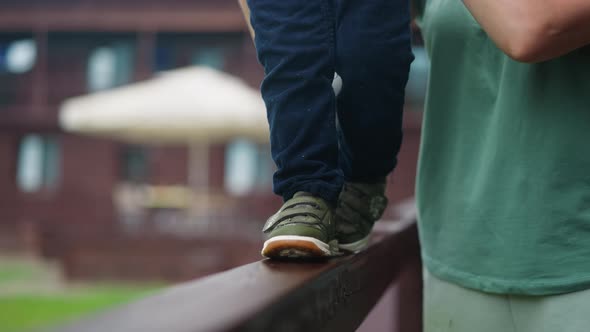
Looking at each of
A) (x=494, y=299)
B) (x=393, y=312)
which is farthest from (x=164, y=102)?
(x=494, y=299)

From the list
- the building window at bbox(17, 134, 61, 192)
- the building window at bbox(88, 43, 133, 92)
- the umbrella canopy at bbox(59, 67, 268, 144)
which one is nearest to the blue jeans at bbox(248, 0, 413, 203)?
the umbrella canopy at bbox(59, 67, 268, 144)

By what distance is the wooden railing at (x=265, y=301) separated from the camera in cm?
46

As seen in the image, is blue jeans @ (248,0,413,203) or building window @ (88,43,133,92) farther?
building window @ (88,43,133,92)

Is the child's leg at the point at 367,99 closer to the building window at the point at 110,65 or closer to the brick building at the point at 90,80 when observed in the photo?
the brick building at the point at 90,80

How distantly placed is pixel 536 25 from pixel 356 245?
0.39m

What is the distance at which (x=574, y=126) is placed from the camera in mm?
985

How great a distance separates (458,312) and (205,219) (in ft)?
28.4

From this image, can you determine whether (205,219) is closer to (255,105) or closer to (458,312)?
(255,105)

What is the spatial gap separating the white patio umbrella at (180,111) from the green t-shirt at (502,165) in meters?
7.74

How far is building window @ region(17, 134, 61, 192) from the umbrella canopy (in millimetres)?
5190

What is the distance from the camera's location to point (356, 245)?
1.07m

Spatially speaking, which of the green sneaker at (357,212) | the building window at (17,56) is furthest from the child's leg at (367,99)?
the building window at (17,56)

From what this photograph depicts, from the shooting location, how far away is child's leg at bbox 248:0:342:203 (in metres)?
0.95

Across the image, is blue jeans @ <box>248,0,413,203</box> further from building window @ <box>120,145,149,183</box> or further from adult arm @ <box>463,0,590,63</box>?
building window @ <box>120,145,149,183</box>
